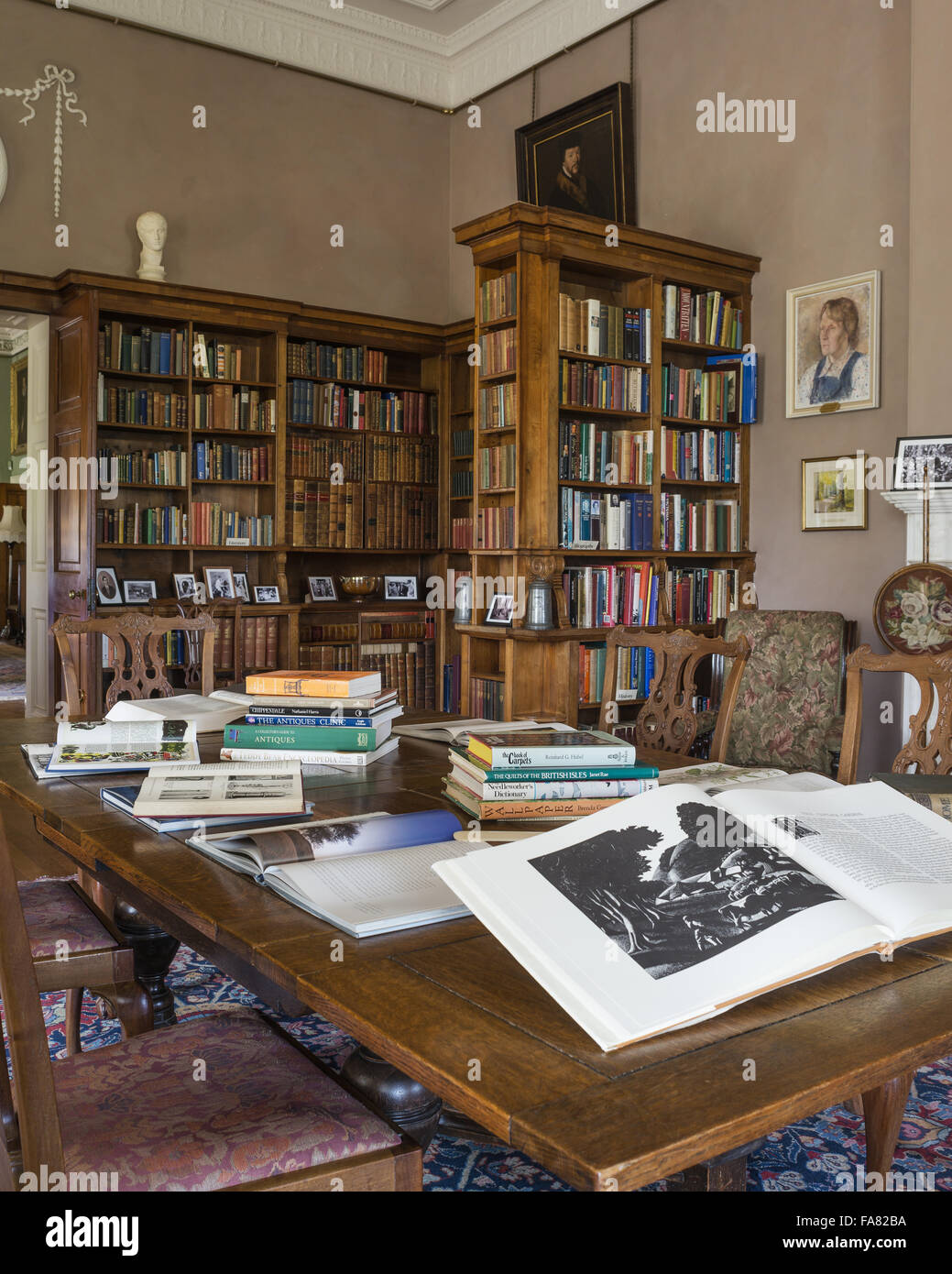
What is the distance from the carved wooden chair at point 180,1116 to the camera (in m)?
1.01

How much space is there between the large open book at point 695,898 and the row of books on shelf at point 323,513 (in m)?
5.33

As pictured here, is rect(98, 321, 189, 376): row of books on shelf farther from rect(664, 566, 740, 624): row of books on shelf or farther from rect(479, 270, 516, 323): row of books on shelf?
rect(664, 566, 740, 624): row of books on shelf

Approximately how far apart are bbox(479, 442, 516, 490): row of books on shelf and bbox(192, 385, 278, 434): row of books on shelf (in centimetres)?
151

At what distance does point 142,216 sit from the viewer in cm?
574

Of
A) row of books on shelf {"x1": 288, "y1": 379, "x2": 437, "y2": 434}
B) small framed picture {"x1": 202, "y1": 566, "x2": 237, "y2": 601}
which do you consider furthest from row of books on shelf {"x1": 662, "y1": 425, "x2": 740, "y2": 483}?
small framed picture {"x1": 202, "y1": 566, "x2": 237, "y2": 601}

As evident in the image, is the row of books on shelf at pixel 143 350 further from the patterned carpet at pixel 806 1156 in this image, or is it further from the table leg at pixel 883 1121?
the table leg at pixel 883 1121

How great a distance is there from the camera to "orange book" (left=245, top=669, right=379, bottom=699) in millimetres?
2043

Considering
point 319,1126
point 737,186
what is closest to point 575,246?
point 737,186

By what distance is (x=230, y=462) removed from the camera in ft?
19.7

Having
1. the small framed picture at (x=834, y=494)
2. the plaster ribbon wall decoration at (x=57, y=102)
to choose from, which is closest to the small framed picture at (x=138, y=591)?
the plaster ribbon wall decoration at (x=57, y=102)

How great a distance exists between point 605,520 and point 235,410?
7.39 ft

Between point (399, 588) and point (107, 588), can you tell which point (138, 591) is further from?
point (399, 588)
